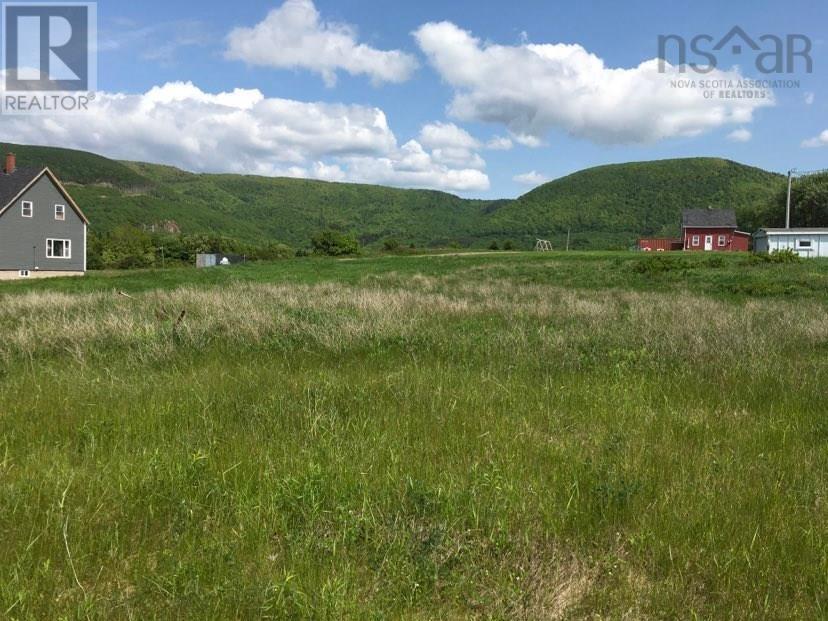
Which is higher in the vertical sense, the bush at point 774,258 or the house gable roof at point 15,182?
the house gable roof at point 15,182

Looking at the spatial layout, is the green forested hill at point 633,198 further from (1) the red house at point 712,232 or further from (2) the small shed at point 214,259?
(2) the small shed at point 214,259

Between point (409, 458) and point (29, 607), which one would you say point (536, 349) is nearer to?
point (409, 458)

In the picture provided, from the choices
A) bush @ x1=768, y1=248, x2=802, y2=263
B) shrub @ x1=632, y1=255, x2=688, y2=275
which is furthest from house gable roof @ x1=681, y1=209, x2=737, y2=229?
shrub @ x1=632, y1=255, x2=688, y2=275

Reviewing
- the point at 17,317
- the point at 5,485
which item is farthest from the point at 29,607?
the point at 17,317

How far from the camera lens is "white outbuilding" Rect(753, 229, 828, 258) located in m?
46.0

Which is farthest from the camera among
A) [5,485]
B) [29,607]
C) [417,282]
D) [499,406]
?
[417,282]

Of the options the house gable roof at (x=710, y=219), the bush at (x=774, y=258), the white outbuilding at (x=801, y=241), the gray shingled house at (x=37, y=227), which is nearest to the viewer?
the bush at (x=774, y=258)

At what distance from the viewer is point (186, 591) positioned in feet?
7.71

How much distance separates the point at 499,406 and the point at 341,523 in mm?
2424

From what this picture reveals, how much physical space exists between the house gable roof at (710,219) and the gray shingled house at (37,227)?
66.7 meters

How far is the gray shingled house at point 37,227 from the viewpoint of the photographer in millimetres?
41750

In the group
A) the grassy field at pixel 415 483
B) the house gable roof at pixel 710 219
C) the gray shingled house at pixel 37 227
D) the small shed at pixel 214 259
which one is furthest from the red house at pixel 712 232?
the gray shingled house at pixel 37 227

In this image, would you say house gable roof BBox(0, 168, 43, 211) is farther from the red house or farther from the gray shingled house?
the red house

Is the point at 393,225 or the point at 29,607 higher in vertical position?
the point at 393,225
